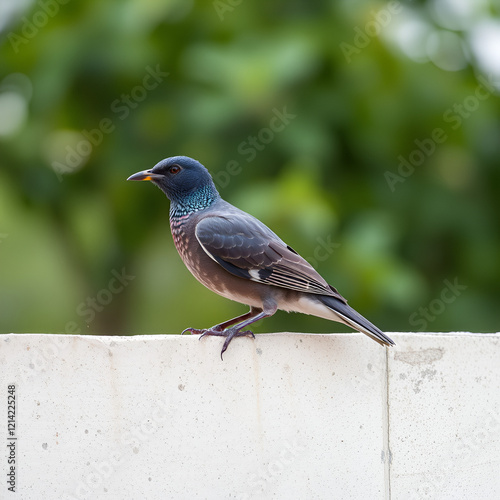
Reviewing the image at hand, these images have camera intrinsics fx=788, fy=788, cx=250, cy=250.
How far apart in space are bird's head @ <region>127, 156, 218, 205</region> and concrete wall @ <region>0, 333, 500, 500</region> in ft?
4.18

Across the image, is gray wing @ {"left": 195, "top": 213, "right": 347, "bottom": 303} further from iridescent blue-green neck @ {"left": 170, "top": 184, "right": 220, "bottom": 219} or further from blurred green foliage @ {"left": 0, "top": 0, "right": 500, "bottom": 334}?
blurred green foliage @ {"left": 0, "top": 0, "right": 500, "bottom": 334}

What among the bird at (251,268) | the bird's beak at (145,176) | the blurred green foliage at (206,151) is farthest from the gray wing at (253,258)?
the blurred green foliage at (206,151)

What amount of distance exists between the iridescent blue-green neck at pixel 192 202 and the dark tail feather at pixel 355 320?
100cm

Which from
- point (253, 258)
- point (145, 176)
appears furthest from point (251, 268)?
point (145, 176)

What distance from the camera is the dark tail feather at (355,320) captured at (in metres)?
4.23

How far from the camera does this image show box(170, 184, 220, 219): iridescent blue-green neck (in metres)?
5.11

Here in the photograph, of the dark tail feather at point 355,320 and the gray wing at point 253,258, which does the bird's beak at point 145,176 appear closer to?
the gray wing at point 253,258

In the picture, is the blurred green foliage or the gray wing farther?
the blurred green foliage

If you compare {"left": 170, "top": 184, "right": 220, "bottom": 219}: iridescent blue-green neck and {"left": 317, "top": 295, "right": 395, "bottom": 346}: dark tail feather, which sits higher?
{"left": 170, "top": 184, "right": 220, "bottom": 219}: iridescent blue-green neck

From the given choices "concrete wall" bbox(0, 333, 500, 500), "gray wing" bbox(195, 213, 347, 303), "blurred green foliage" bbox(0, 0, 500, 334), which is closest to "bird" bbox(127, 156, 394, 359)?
"gray wing" bbox(195, 213, 347, 303)

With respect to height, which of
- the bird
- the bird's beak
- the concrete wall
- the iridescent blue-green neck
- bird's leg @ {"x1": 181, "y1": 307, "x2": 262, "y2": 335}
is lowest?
the concrete wall

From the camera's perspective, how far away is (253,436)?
4.15 m

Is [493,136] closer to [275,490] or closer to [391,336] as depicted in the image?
[391,336]

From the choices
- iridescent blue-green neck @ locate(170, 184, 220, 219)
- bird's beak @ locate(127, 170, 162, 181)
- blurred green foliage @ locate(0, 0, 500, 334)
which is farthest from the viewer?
blurred green foliage @ locate(0, 0, 500, 334)
